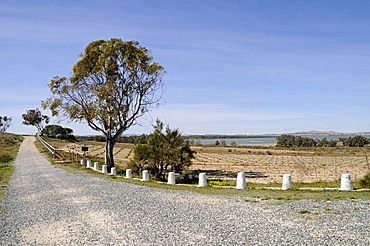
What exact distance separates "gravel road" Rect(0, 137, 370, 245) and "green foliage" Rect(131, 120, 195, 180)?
9.06 m

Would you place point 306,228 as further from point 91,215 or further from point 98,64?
point 98,64

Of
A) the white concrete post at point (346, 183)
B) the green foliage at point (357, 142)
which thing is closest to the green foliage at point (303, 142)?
the green foliage at point (357, 142)

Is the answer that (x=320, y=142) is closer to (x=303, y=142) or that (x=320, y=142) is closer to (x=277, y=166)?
(x=303, y=142)

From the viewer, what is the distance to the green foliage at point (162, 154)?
838 inches

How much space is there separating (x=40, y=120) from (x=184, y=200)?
103m

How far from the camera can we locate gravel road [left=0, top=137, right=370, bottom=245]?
6.68m

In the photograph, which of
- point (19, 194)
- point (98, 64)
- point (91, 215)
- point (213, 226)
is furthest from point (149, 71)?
point (213, 226)

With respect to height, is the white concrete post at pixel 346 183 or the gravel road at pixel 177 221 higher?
the white concrete post at pixel 346 183

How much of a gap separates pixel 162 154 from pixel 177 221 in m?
13.2

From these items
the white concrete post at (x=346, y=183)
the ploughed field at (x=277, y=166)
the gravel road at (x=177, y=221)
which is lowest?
the ploughed field at (x=277, y=166)

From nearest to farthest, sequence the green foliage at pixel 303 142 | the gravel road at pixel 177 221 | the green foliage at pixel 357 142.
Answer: the gravel road at pixel 177 221, the green foliage at pixel 357 142, the green foliage at pixel 303 142

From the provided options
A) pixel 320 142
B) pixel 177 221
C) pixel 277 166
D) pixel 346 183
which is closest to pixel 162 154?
pixel 346 183

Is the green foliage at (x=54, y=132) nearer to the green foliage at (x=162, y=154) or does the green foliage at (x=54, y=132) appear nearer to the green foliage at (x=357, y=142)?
the green foliage at (x=162, y=154)

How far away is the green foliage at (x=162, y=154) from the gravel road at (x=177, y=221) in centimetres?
906
